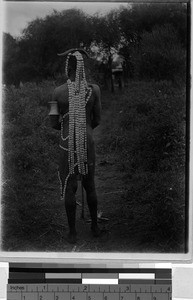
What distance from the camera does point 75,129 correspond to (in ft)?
3.54

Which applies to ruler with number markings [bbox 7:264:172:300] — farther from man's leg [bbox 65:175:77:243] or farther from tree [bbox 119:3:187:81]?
tree [bbox 119:3:187:81]

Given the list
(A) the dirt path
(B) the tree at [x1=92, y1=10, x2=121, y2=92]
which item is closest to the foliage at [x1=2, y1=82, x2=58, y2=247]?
(A) the dirt path

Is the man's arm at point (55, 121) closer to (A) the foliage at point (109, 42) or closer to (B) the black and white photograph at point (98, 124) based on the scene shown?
(B) the black and white photograph at point (98, 124)

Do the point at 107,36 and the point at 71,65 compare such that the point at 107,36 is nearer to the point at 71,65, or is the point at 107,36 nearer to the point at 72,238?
the point at 71,65

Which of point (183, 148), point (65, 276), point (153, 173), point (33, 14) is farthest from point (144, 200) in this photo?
point (33, 14)

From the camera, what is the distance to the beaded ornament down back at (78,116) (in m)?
1.08

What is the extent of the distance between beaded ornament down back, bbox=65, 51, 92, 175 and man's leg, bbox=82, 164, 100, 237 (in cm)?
1

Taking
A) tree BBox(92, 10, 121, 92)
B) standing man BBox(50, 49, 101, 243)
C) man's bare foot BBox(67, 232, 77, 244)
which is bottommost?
man's bare foot BBox(67, 232, 77, 244)

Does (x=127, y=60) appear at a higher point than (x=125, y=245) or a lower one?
higher

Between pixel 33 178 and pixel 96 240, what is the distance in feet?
0.80

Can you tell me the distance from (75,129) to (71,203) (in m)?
0.20

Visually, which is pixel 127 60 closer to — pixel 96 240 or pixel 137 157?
pixel 137 157

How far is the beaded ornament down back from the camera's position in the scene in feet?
3.53

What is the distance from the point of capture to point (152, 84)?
1086 millimetres
